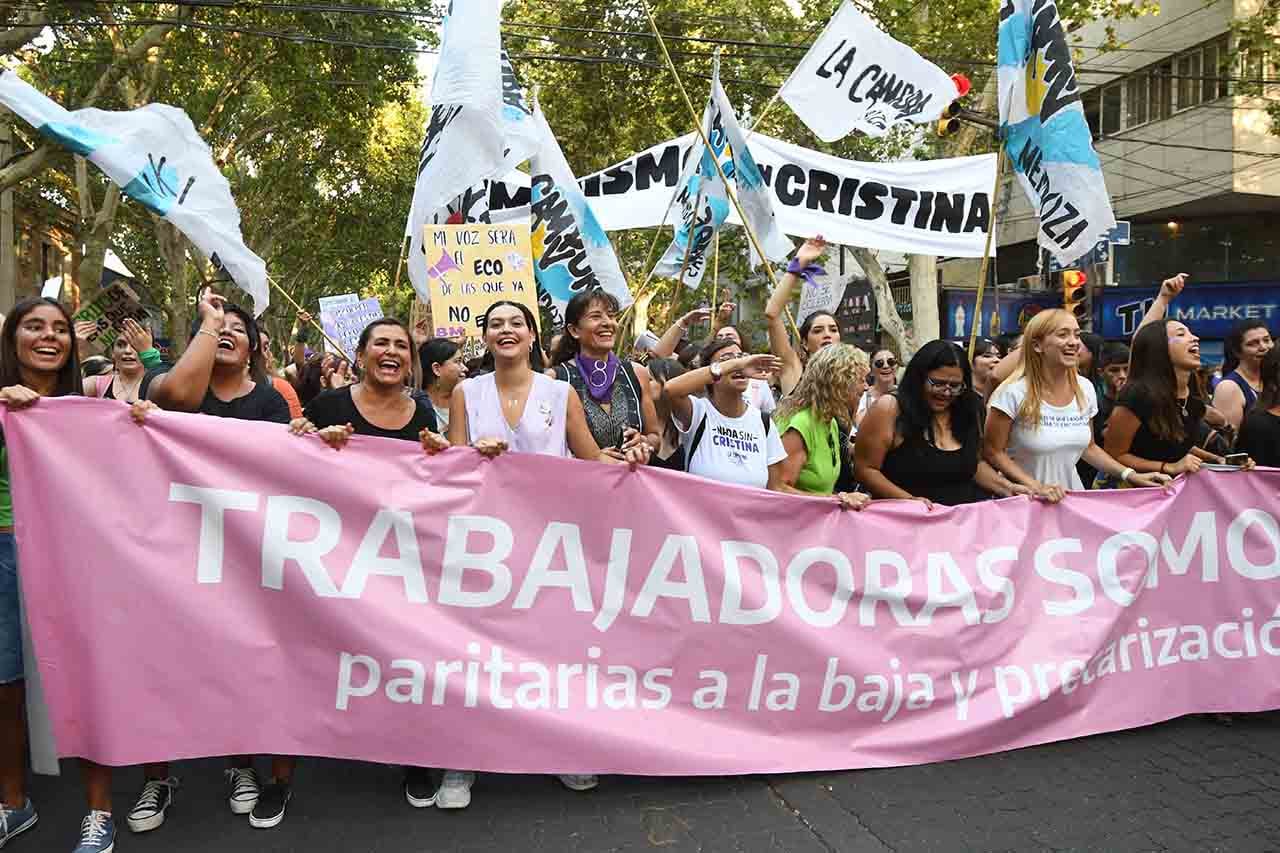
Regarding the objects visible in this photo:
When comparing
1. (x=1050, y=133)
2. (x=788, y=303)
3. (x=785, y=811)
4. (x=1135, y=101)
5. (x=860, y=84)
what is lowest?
(x=785, y=811)

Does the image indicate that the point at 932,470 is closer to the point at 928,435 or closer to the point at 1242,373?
the point at 928,435

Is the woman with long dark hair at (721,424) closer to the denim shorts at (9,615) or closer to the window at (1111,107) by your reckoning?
the denim shorts at (9,615)

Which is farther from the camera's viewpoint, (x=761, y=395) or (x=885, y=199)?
(x=885, y=199)

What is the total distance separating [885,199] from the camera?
7.12 metres

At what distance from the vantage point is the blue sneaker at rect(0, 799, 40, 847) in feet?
11.2

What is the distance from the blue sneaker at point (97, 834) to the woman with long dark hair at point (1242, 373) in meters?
5.80

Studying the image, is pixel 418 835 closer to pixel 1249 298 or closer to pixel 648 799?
pixel 648 799

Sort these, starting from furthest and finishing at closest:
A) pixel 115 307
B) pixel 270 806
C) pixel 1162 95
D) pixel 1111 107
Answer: pixel 1111 107 → pixel 1162 95 → pixel 115 307 → pixel 270 806

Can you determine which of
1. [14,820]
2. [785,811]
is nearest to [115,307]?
[14,820]

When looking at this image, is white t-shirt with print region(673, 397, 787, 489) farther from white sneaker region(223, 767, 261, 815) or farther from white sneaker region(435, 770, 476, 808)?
white sneaker region(223, 767, 261, 815)

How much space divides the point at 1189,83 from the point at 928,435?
71.2 feet

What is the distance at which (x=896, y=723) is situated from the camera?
406 centimetres

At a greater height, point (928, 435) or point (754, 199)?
point (754, 199)

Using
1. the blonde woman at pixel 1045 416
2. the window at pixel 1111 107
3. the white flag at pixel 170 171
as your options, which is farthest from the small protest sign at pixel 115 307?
the window at pixel 1111 107
